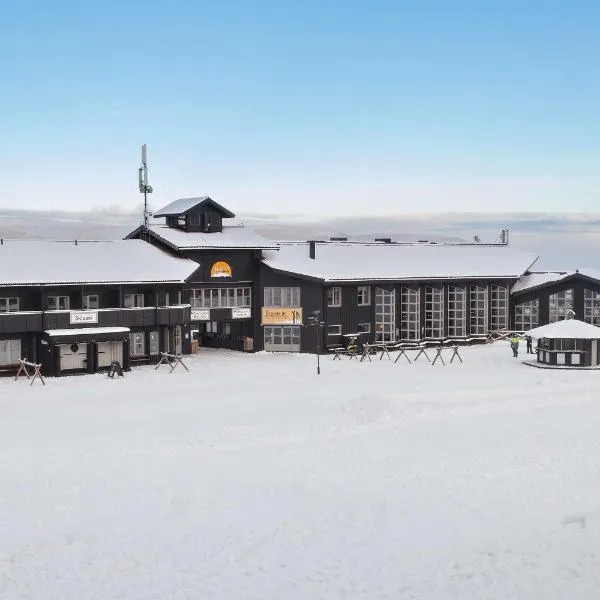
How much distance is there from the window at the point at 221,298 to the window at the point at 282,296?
1.41m

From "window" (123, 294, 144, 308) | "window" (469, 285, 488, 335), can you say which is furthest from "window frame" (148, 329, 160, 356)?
"window" (469, 285, 488, 335)

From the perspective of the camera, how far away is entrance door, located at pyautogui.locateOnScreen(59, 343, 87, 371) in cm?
4516

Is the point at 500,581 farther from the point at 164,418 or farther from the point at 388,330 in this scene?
the point at 388,330

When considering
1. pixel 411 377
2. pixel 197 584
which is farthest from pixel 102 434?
pixel 411 377

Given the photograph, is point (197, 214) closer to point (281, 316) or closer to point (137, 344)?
point (281, 316)

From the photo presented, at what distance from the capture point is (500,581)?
17.7 meters

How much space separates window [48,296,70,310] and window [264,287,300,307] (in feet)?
47.1

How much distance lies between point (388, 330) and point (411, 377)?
47.2 ft

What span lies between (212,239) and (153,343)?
9.47 metres

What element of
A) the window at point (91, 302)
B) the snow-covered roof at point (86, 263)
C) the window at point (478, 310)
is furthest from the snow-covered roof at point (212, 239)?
the window at point (478, 310)

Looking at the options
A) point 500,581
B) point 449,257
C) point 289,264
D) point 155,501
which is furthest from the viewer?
point 449,257

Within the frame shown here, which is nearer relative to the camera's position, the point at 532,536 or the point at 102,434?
the point at 532,536

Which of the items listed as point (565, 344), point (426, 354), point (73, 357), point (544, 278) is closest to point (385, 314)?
point (426, 354)

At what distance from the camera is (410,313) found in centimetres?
5856
